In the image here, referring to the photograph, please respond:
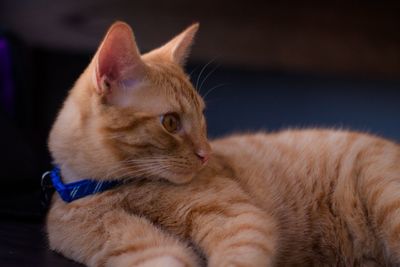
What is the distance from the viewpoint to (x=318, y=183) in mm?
A: 1843

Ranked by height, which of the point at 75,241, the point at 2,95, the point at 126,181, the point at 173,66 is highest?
the point at 173,66

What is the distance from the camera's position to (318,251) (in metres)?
1.73

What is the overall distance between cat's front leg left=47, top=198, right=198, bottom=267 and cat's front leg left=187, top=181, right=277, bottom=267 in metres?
0.07

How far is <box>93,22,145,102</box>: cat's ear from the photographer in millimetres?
1489

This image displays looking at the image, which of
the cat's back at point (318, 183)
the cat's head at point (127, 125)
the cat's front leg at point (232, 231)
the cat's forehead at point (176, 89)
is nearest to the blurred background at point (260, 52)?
the cat's back at point (318, 183)

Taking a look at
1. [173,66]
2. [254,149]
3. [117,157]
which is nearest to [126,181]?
[117,157]

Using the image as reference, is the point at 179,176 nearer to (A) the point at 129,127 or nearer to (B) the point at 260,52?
(A) the point at 129,127

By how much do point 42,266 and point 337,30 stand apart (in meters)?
2.83

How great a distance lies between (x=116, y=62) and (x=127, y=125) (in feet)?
0.60

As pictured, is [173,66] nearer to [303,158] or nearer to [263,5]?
[303,158]

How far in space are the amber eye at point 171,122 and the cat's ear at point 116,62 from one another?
14 centimetres

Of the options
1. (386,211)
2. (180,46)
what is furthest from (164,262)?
(180,46)

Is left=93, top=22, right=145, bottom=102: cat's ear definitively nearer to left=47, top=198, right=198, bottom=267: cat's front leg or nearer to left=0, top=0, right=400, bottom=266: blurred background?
left=47, top=198, right=198, bottom=267: cat's front leg

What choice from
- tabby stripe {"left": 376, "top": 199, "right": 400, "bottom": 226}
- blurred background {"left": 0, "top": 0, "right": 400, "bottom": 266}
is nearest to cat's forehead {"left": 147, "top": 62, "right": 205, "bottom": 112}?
tabby stripe {"left": 376, "top": 199, "right": 400, "bottom": 226}
